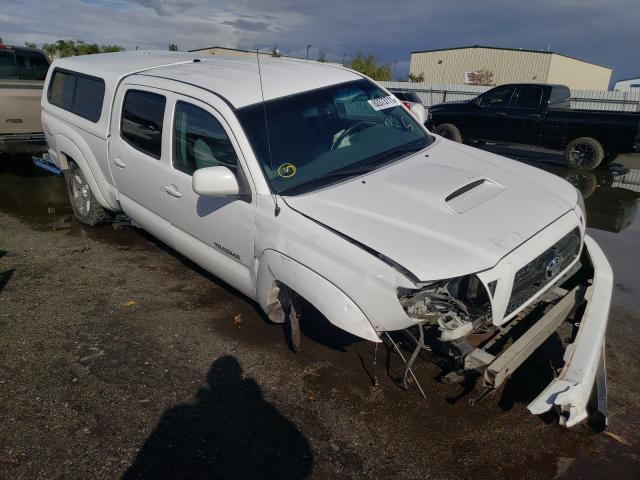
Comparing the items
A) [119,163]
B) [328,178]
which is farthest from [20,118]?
[328,178]

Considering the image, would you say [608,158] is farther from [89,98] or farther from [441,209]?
[89,98]

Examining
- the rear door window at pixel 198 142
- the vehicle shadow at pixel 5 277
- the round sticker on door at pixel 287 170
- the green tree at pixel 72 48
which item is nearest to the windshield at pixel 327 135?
the round sticker on door at pixel 287 170

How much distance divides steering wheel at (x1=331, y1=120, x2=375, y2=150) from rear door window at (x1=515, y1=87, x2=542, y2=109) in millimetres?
8804

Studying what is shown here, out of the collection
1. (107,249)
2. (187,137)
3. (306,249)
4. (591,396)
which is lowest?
(107,249)

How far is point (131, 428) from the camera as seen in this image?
2.93 m

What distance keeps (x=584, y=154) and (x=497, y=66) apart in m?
36.7

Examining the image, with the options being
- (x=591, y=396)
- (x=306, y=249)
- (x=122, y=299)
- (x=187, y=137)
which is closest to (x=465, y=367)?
(x=591, y=396)

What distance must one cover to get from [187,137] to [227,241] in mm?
915

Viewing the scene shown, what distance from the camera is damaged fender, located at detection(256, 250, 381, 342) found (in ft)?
8.78

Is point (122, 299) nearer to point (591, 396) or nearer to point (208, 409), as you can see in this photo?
point (208, 409)

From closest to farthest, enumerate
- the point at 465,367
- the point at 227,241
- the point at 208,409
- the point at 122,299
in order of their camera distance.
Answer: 1. the point at 465,367
2. the point at 208,409
3. the point at 227,241
4. the point at 122,299

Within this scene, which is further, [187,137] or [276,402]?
[187,137]

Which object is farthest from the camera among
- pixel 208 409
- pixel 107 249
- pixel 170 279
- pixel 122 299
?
pixel 107 249

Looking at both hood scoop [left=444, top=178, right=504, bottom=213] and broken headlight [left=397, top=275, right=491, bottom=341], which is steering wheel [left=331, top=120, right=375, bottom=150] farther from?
broken headlight [left=397, top=275, right=491, bottom=341]
